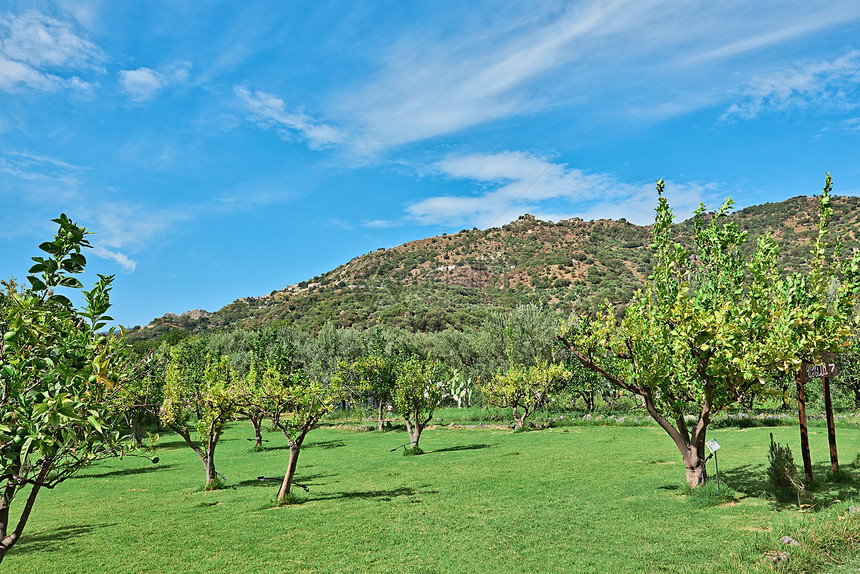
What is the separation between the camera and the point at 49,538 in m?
13.0

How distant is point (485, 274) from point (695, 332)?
106m

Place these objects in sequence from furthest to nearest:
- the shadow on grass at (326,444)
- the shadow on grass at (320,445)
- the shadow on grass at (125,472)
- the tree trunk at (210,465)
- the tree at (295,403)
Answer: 1. the shadow on grass at (326,444)
2. the shadow on grass at (320,445)
3. the shadow on grass at (125,472)
4. the tree trunk at (210,465)
5. the tree at (295,403)

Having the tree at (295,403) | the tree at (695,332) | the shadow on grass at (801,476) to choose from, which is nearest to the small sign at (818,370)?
the tree at (695,332)

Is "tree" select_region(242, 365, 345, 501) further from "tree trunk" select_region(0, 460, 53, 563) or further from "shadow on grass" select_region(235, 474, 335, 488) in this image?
"tree trunk" select_region(0, 460, 53, 563)

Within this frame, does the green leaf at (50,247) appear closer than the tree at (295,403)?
Yes

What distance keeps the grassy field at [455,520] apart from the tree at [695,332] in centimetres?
265

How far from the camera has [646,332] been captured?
12.9 meters

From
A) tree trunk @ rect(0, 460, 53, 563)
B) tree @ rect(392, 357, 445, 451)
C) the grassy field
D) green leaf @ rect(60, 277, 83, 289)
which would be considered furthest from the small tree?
green leaf @ rect(60, 277, 83, 289)

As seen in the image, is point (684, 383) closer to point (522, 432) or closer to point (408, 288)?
point (522, 432)

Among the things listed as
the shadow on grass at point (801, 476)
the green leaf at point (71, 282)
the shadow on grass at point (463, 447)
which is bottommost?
the shadow on grass at point (463, 447)

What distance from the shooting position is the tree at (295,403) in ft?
51.7

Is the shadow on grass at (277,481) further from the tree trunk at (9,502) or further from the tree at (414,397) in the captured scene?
the tree trunk at (9,502)

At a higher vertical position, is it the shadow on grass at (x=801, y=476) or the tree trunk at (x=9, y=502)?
the tree trunk at (x=9, y=502)

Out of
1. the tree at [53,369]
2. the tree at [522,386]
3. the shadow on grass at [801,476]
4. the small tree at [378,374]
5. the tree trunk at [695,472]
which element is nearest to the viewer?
the tree at [53,369]
